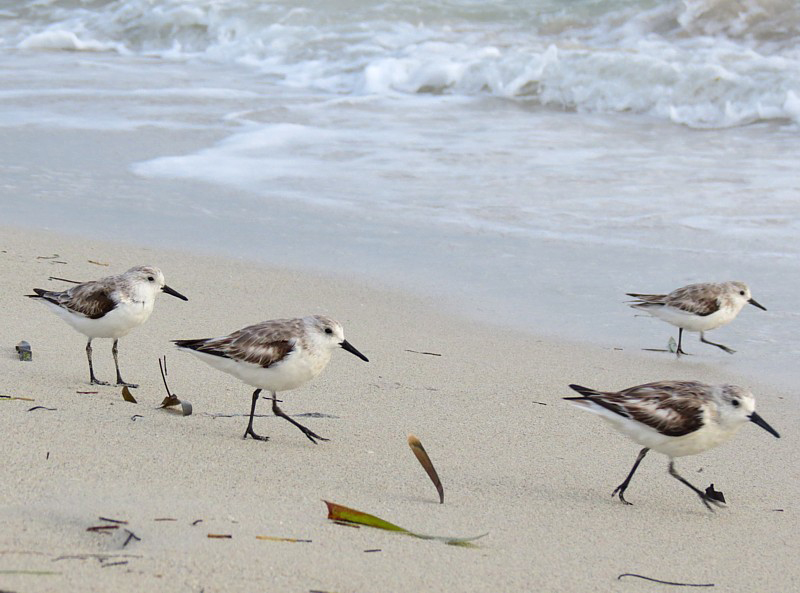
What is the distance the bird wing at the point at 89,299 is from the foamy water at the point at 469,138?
2744 mm

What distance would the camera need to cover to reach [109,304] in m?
5.32

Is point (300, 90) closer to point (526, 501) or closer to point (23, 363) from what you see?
point (23, 363)

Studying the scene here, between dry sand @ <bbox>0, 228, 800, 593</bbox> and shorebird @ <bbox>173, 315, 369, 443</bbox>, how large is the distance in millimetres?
260

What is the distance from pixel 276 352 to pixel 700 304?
10.8 feet

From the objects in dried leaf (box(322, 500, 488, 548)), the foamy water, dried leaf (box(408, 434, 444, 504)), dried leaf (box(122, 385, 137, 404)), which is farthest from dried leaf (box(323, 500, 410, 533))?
the foamy water

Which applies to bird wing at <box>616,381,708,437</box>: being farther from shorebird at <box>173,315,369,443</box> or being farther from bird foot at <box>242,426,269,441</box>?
bird foot at <box>242,426,269,441</box>

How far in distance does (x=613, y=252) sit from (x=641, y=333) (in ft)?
4.80

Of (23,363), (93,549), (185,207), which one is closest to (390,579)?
(93,549)

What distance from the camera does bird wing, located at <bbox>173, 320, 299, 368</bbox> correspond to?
4703 mm

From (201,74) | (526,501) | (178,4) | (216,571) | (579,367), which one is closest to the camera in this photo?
(216,571)

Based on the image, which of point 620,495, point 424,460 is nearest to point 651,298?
point 620,495

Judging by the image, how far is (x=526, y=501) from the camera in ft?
13.8

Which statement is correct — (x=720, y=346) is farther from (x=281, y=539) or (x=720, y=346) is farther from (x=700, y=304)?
(x=281, y=539)

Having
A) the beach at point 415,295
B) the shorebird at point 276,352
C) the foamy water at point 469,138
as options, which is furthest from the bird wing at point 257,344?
the foamy water at point 469,138
